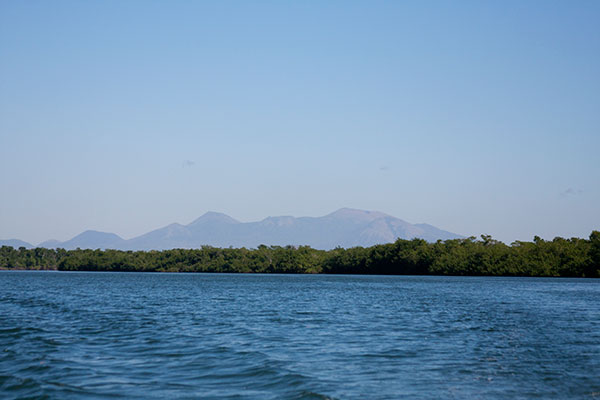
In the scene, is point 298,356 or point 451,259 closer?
point 298,356

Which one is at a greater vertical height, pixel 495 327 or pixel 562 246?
pixel 562 246

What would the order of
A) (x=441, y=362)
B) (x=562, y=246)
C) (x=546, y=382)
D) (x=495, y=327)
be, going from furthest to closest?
1. (x=562, y=246)
2. (x=495, y=327)
3. (x=441, y=362)
4. (x=546, y=382)

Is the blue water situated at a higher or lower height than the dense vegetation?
lower

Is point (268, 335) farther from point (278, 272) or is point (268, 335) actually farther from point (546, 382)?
point (278, 272)

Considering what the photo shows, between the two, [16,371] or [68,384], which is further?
[16,371]

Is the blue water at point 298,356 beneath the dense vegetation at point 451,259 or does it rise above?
beneath

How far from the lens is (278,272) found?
195250 mm

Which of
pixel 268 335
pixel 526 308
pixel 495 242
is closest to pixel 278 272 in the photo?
pixel 495 242

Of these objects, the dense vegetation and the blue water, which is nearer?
the blue water

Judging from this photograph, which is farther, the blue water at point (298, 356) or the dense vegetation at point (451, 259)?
the dense vegetation at point (451, 259)

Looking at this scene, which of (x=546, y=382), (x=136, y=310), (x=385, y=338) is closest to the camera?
(x=546, y=382)

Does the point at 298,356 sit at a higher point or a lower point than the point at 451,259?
lower

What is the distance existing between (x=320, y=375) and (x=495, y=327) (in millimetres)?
16371

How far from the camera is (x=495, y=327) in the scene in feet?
101
